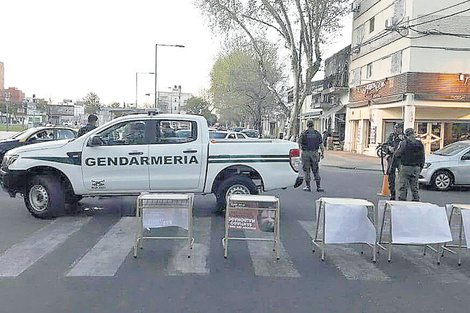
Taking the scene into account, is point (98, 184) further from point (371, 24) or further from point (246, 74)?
point (246, 74)

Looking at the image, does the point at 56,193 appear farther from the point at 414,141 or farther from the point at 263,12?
the point at 263,12

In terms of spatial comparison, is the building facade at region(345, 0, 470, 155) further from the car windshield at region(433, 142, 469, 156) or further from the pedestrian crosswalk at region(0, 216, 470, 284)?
the pedestrian crosswalk at region(0, 216, 470, 284)

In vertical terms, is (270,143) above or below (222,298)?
above

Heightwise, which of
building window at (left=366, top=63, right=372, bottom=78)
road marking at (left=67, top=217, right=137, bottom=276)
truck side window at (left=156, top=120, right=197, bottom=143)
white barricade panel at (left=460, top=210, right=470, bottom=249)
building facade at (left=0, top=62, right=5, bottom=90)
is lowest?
road marking at (left=67, top=217, right=137, bottom=276)

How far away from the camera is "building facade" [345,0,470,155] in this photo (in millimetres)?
25125

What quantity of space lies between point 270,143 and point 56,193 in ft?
13.6

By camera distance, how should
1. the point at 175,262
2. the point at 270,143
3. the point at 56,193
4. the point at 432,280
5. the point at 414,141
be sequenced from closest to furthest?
the point at 432,280
the point at 175,262
the point at 56,193
the point at 270,143
the point at 414,141

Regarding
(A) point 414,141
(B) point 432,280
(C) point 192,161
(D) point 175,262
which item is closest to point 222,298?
(D) point 175,262

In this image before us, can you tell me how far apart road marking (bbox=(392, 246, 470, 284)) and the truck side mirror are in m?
5.34

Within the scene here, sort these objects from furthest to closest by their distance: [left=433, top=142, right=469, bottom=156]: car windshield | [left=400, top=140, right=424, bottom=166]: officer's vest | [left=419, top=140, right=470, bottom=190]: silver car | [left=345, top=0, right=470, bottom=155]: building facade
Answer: [left=345, top=0, right=470, bottom=155]: building facade
[left=433, top=142, right=469, bottom=156]: car windshield
[left=419, top=140, right=470, bottom=190]: silver car
[left=400, top=140, right=424, bottom=166]: officer's vest

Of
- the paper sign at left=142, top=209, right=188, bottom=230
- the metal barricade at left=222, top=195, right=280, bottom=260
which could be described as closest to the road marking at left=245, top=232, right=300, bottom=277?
the metal barricade at left=222, top=195, right=280, bottom=260

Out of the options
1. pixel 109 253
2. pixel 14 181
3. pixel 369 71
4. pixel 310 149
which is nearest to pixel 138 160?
pixel 14 181

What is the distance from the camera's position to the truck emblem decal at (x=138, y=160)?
8508mm

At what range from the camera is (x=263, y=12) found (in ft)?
103
